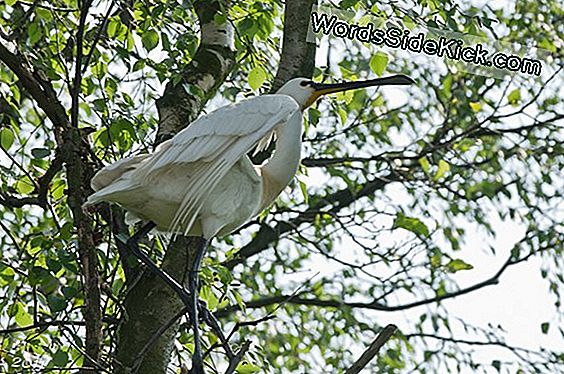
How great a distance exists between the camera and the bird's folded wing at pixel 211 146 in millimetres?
2768

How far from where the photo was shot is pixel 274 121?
283cm

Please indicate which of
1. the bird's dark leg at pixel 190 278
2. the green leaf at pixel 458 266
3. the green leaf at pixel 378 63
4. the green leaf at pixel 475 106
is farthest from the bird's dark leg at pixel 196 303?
the green leaf at pixel 475 106

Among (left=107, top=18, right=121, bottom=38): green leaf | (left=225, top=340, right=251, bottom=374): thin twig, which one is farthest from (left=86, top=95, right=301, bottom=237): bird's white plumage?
(left=107, top=18, right=121, bottom=38): green leaf

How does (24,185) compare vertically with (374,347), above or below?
above

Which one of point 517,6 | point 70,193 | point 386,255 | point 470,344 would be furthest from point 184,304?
point 517,6

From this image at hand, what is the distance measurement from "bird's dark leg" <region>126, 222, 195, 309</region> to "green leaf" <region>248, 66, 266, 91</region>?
2.34 feet

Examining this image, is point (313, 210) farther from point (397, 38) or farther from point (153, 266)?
point (153, 266)

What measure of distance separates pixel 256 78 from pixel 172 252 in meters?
0.65

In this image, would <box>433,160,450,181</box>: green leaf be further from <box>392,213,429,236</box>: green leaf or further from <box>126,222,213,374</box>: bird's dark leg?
<box>126,222,213,374</box>: bird's dark leg

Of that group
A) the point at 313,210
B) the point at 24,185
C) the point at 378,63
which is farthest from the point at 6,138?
the point at 313,210

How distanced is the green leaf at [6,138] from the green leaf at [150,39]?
594 millimetres

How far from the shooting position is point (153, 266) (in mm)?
3086

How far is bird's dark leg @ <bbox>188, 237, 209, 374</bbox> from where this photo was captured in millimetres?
2850

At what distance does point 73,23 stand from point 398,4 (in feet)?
4.52
